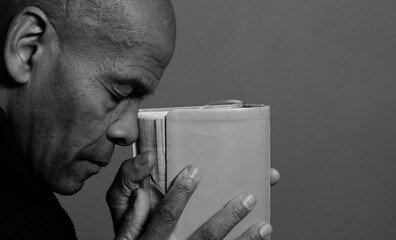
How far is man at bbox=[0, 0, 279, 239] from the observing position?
0.98m

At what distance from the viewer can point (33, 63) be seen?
1.00 m

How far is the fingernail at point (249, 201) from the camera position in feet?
3.22

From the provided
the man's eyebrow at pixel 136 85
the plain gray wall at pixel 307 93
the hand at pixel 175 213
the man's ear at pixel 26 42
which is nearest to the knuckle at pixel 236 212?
the hand at pixel 175 213

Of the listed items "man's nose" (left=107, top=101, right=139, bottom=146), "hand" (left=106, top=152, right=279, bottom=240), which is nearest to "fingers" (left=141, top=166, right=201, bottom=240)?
"hand" (left=106, top=152, right=279, bottom=240)

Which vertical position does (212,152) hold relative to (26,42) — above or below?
below

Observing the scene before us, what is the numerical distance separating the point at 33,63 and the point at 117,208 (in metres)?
0.40

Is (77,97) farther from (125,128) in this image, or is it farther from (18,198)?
(18,198)

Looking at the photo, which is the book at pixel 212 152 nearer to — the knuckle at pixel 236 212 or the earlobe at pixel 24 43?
the knuckle at pixel 236 212

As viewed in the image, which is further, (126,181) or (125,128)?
(126,181)

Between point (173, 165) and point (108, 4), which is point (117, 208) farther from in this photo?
point (108, 4)

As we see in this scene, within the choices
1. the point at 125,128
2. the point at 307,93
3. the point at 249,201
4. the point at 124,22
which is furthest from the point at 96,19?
the point at 307,93

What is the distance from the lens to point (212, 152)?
0.97 meters

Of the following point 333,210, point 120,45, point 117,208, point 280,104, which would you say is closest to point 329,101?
point 280,104

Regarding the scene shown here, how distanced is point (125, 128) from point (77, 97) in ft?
0.34
